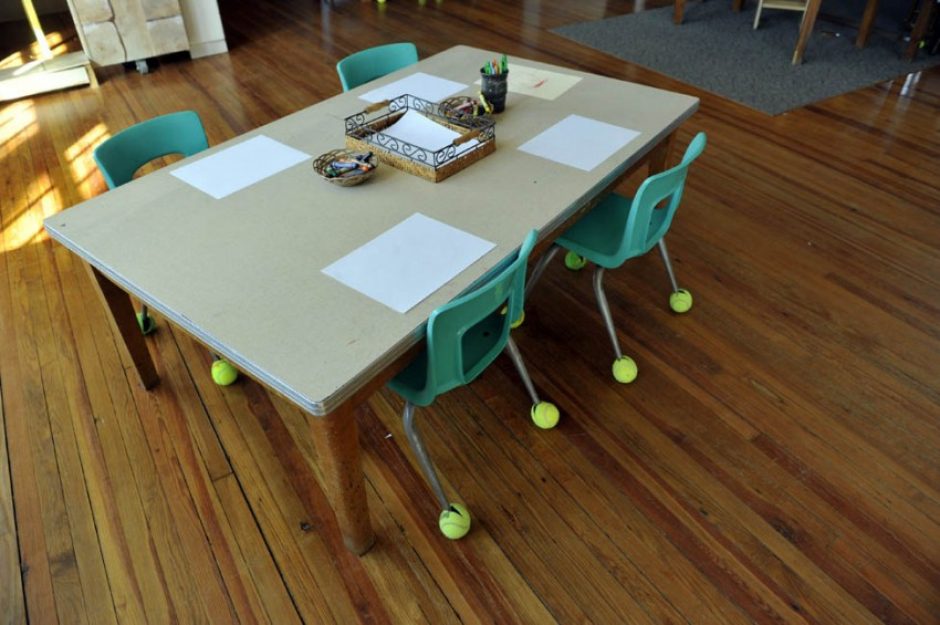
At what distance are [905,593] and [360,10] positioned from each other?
5.67m


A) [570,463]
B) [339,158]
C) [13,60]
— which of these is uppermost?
[339,158]

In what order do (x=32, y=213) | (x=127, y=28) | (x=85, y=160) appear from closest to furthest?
(x=32, y=213), (x=85, y=160), (x=127, y=28)

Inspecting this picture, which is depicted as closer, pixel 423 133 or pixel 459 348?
pixel 459 348

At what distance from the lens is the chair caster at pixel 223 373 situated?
6.44 ft

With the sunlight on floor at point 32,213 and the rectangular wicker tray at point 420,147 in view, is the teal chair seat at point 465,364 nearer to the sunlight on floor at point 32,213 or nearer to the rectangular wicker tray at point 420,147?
the rectangular wicker tray at point 420,147

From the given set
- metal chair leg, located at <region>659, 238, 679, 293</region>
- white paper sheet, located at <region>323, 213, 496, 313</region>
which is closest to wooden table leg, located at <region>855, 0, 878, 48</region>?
metal chair leg, located at <region>659, 238, 679, 293</region>

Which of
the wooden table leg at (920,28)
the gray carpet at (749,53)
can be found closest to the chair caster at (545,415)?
the gray carpet at (749,53)

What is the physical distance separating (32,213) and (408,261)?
2.42 metres

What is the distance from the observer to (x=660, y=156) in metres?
2.14

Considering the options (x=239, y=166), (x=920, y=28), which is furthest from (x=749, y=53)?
(x=239, y=166)

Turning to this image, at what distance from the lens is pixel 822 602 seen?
146cm

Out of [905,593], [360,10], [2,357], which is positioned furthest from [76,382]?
[360,10]

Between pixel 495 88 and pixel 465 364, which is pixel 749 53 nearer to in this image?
pixel 495 88

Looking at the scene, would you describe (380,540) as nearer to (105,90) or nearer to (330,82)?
(330,82)
